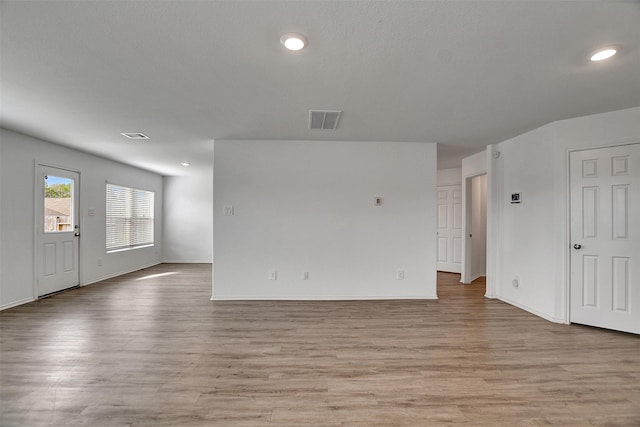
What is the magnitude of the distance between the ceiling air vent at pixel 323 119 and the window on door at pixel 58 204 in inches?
173

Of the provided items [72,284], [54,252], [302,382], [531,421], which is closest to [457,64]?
[531,421]

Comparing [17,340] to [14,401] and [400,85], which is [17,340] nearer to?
[14,401]

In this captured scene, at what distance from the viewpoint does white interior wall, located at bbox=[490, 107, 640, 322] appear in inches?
124

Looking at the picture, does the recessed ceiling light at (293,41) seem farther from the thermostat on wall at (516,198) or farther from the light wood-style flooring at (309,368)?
the thermostat on wall at (516,198)

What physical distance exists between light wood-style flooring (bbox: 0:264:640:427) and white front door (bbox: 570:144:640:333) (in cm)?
25

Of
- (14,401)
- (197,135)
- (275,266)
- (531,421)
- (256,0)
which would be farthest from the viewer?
(275,266)

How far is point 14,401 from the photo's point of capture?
188cm

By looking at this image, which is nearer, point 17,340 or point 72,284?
point 17,340

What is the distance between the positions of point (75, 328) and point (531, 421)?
173 inches

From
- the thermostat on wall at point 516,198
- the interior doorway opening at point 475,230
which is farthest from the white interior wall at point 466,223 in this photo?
the thermostat on wall at point 516,198

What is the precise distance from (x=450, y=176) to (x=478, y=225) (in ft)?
4.27

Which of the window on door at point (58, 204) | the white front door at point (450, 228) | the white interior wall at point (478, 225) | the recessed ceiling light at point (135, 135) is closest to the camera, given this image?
the recessed ceiling light at point (135, 135)

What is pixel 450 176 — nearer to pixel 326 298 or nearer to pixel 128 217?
pixel 326 298

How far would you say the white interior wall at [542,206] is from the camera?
315cm
